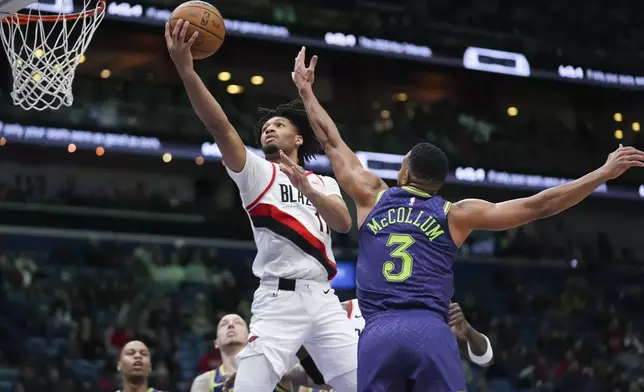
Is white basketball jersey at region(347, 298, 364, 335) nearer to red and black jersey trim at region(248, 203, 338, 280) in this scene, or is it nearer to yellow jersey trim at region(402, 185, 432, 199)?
red and black jersey trim at region(248, 203, 338, 280)

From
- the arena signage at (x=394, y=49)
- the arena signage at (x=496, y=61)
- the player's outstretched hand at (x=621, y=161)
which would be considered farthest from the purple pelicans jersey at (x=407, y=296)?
the arena signage at (x=496, y=61)

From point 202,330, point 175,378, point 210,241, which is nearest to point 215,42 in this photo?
point 175,378

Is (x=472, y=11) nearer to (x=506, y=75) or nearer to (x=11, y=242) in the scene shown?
(x=506, y=75)

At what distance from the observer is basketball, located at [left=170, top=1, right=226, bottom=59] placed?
5.52m

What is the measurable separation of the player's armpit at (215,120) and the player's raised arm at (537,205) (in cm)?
121

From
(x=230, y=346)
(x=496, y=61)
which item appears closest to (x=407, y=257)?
(x=230, y=346)

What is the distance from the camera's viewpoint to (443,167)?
208 inches

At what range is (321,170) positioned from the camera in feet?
54.5

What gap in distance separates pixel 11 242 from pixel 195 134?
3110 millimetres

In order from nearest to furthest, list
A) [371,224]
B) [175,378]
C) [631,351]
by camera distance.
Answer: [371,224] < [175,378] < [631,351]

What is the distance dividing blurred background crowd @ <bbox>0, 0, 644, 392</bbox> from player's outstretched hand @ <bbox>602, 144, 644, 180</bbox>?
387 inches

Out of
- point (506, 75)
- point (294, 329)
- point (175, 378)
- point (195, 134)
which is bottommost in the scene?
point (294, 329)

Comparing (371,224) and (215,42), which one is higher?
(215,42)

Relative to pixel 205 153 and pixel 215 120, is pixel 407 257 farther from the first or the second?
pixel 205 153
